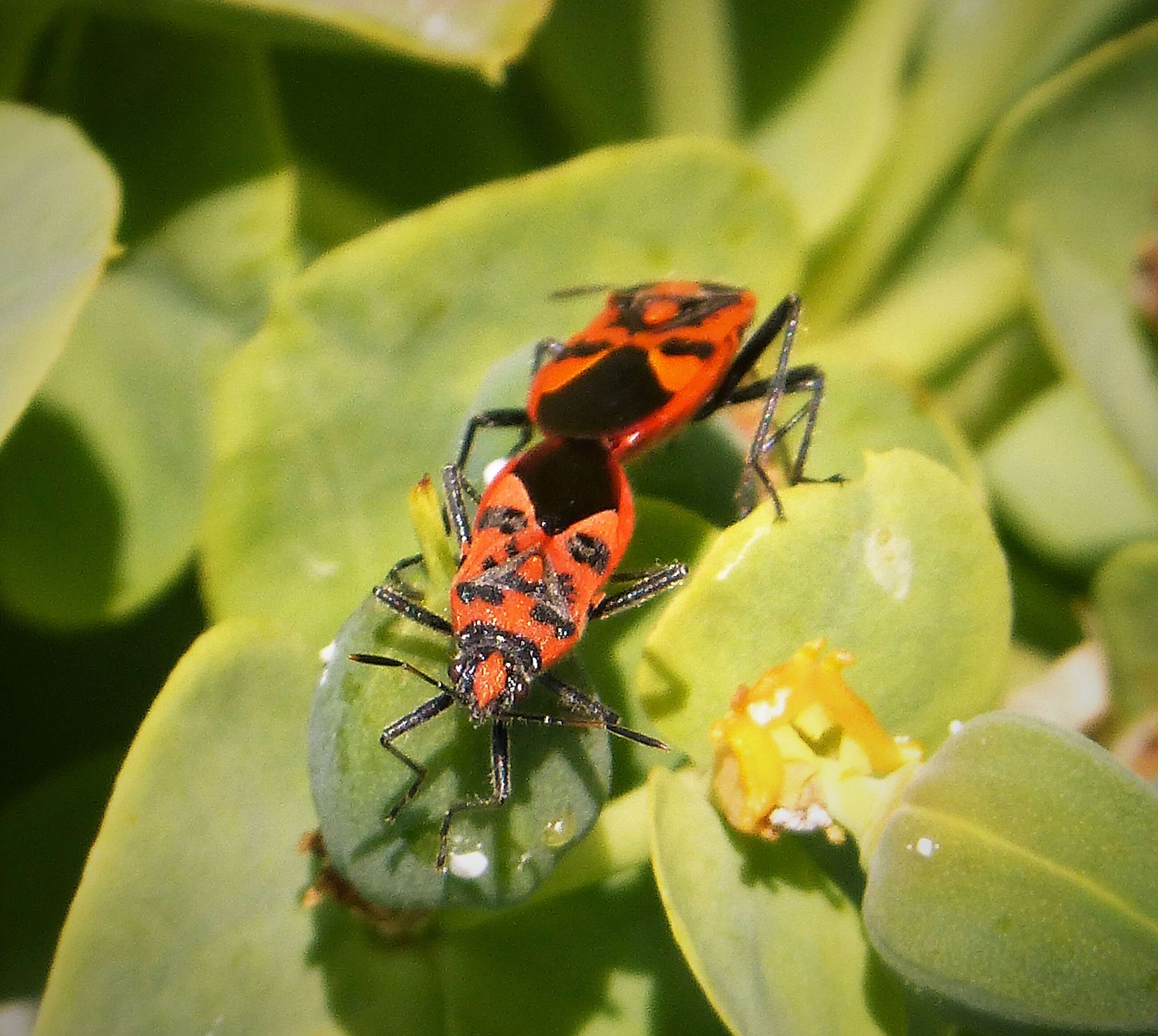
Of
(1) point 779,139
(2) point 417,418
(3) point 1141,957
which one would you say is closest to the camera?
(3) point 1141,957

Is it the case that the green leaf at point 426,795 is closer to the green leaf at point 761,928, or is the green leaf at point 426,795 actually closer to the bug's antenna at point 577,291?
the green leaf at point 761,928

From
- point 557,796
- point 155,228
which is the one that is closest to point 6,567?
point 155,228

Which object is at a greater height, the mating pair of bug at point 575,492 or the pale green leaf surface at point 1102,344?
the pale green leaf surface at point 1102,344

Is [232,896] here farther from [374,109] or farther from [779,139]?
[779,139]

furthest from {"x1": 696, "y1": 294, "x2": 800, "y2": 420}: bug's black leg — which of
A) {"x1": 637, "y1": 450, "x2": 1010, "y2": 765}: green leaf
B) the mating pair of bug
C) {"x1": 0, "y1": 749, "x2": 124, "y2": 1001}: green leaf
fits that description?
{"x1": 0, "y1": 749, "x2": 124, "y2": 1001}: green leaf

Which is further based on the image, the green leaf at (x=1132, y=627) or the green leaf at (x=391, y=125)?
the green leaf at (x=391, y=125)

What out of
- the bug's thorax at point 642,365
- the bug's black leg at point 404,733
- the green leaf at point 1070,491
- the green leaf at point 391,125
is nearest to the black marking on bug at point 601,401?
the bug's thorax at point 642,365

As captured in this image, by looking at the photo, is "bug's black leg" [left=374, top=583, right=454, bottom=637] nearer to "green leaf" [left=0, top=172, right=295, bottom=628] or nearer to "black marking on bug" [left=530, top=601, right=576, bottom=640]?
"black marking on bug" [left=530, top=601, right=576, bottom=640]
